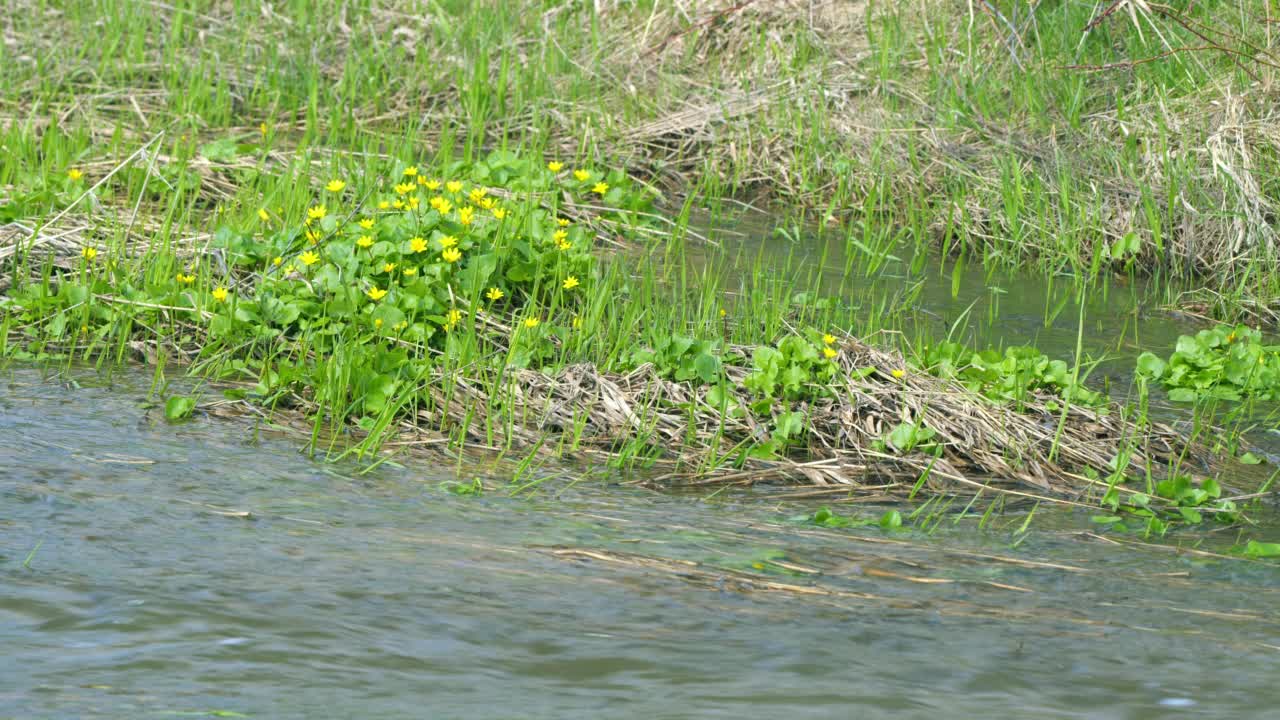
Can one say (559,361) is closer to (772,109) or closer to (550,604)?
(550,604)

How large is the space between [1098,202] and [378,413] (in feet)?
12.8

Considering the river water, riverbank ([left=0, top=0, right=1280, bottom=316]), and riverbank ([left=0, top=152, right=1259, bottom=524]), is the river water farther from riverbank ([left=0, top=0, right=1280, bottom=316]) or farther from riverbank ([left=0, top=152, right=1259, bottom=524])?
riverbank ([left=0, top=0, right=1280, bottom=316])

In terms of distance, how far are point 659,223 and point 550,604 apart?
4.41 meters

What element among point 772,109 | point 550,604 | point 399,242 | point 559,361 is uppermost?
point 772,109

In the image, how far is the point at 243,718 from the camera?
7.29 feet

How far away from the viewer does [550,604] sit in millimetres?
2822

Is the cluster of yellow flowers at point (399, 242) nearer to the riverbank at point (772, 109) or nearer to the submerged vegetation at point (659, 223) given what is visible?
the submerged vegetation at point (659, 223)

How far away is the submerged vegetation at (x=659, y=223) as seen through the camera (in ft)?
14.2

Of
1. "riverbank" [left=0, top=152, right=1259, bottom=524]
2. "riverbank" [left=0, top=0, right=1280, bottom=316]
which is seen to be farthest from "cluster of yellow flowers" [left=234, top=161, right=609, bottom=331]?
"riverbank" [left=0, top=0, right=1280, bottom=316]

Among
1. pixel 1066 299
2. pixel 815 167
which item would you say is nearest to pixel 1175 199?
pixel 1066 299

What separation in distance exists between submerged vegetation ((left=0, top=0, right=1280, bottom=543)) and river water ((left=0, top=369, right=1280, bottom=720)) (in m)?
0.34

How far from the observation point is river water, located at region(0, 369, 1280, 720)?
2393 millimetres

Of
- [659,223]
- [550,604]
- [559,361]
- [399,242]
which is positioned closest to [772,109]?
[659,223]

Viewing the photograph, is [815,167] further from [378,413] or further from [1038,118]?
[378,413]
